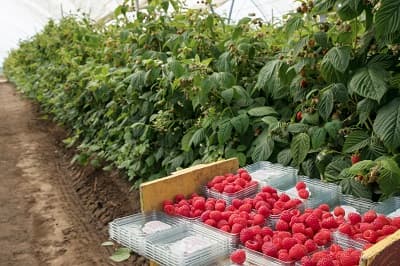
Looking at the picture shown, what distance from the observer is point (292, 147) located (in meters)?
2.36

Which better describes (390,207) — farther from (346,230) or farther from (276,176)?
(276,176)

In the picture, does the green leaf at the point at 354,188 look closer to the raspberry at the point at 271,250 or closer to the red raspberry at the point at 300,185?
the red raspberry at the point at 300,185

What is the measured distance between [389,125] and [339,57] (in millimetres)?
385

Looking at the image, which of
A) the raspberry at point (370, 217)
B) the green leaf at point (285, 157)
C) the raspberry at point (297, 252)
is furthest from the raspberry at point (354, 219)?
the green leaf at point (285, 157)

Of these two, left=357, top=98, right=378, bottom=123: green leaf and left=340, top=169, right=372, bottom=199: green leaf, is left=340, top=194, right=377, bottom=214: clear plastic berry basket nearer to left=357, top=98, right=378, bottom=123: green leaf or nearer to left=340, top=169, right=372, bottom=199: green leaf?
left=340, top=169, right=372, bottom=199: green leaf

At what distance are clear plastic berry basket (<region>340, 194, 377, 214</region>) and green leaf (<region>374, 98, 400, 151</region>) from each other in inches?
10.5

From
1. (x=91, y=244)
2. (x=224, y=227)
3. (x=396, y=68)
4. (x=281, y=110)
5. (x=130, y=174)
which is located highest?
(x=396, y=68)

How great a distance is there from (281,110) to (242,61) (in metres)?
0.46

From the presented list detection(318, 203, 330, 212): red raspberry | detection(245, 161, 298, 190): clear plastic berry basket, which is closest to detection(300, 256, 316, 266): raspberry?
detection(318, 203, 330, 212): red raspberry

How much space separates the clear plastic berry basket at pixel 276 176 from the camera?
203 centimetres

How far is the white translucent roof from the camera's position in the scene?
22.6 feet

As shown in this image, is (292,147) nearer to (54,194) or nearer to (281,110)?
(281,110)

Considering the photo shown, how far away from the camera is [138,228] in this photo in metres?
1.69

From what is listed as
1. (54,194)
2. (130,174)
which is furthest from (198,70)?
(54,194)
